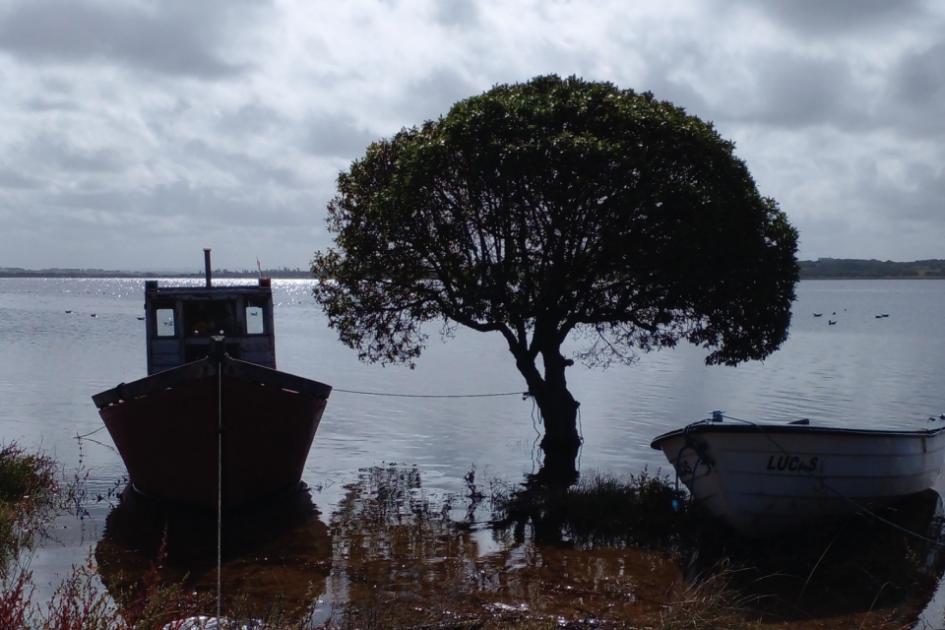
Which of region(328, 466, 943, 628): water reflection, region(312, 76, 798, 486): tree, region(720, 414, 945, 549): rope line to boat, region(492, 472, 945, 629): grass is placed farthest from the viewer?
region(312, 76, 798, 486): tree

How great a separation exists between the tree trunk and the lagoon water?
0.53m

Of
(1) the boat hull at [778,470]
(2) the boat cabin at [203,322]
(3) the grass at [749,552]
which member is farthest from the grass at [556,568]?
(2) the boat cabin at [203,322]

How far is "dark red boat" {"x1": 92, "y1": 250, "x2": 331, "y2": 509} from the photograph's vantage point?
14.6 meters

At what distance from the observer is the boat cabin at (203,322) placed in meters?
18.3

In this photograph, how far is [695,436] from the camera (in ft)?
43.3

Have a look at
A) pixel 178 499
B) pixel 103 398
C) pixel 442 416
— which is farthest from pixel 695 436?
pixel 442 416

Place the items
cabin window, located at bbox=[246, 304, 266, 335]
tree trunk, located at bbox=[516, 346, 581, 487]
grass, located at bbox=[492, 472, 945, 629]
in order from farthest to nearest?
tree trunk, located at bbox=[516, 346, 581, 487], cabin window, located at bbox=[246, 304, 266, 335], grass, located at bbox=[492, 472, 945, 629]

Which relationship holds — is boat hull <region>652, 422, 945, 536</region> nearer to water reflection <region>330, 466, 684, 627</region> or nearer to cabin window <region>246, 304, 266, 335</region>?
water reflection <region>330, 466, 684, 627</region>

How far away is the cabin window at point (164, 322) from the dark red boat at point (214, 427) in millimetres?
1506

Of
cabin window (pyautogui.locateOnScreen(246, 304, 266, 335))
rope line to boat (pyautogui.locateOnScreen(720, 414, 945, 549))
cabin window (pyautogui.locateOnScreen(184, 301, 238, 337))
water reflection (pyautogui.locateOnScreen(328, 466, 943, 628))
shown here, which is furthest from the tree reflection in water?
cabin window (pyautogui.locateOnScreen(246, 304, 266, 335))

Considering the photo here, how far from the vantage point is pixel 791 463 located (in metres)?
13.0

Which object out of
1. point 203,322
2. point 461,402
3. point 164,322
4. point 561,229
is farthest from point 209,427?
point 461,402

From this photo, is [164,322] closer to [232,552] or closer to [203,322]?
[203,322]

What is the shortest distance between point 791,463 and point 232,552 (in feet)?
25.7
